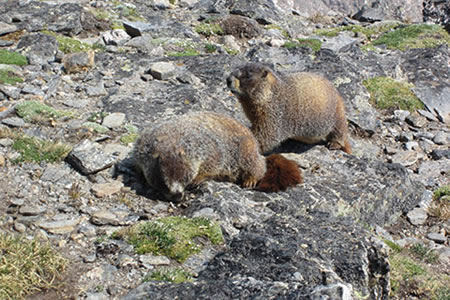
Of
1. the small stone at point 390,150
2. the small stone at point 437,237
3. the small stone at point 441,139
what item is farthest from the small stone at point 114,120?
the small stone at point 441,139

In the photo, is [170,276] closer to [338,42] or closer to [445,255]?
[445,255]

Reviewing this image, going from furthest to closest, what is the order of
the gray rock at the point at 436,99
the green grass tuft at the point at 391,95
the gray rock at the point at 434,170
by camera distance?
the gray rock at the point at 436,99 → the green grass tuft at the point at 391,95 → the gray rock at the point at 434,170

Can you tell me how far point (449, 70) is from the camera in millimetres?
19844

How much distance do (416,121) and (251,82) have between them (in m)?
7.87

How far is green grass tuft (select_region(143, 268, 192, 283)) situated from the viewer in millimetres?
6652

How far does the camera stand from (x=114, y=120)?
38.8 feet

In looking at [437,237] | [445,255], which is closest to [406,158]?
[437,237]

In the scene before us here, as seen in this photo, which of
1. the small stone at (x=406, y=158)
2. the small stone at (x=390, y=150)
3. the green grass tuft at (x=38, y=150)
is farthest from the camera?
the small stone at (x=390, y=150)

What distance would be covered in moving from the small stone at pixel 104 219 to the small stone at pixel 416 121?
38.7ft

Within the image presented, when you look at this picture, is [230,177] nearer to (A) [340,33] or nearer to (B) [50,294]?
(B) [50,294]

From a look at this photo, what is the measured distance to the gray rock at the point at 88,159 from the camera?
9445 mm

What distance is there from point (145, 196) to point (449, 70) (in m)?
15.1

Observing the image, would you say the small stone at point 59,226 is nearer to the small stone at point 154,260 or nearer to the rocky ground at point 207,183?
the rocky ground at point 207,183

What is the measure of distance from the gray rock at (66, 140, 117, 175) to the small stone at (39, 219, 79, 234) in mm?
1674
